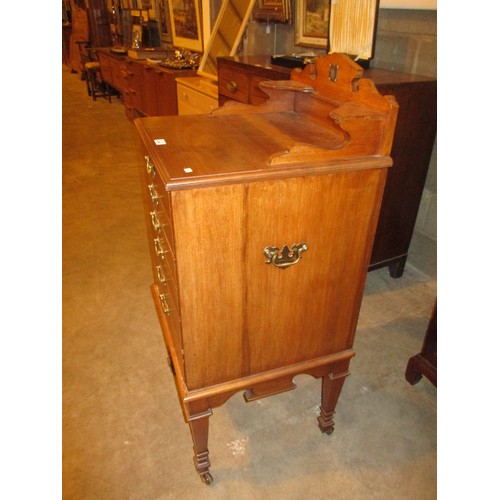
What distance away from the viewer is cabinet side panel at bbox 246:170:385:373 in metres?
0.99

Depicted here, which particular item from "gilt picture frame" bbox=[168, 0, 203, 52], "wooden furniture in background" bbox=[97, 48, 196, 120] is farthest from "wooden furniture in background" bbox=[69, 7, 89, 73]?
"gilt picture frame" bbox=[168, 0, 203, 52]

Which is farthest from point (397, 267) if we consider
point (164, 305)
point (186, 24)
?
point (186, 24)

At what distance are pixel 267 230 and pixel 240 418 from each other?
987 mm

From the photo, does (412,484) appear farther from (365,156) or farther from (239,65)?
(239,65)

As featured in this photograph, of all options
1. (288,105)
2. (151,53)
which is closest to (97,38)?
(151,53)

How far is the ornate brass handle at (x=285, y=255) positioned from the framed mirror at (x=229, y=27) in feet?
8.58

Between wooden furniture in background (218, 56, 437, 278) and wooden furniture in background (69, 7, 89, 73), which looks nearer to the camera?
wooden furniture in background (218, 56, 437, 278)

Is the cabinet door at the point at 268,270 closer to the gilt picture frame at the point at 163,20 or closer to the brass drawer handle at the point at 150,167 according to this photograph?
the brass drawer handle at the point at 150,167

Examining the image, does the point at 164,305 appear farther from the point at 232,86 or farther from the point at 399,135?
the point at 232,86

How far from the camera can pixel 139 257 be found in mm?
2732

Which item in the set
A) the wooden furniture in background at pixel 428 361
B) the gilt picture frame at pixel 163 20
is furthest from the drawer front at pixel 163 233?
the gilt picture frame at pixel 163 20

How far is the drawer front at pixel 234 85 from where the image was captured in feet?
7.78

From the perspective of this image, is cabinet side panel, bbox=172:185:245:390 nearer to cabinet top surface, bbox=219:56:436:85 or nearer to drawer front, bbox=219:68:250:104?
cabinet top surface, bbox=219:56:436:85

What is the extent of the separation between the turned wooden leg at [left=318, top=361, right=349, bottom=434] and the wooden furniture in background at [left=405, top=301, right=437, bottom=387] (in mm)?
468
